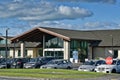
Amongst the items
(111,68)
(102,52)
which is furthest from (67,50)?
(111,68)

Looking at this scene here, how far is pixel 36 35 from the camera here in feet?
227

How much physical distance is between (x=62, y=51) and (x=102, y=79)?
129ft

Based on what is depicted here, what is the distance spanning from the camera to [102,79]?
89.9 ft

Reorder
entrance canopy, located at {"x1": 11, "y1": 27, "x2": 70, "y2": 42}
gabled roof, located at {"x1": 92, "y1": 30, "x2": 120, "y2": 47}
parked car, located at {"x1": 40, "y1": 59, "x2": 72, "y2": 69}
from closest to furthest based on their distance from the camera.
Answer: parked car, located at {"x1": 40, "y1": 59, "x2": 72, "y2": 69} → entrance canopy, located at {"x1": 11, "y1": 27, "x2": 70, "y2": 42} → gabled roof, located at {"x1": 92, "y1": 30, "x2": 120, "y2": 47}

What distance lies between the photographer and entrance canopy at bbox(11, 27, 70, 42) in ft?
209

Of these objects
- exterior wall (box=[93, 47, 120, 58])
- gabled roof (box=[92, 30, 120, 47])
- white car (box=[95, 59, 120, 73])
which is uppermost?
gabled roof (box=[92, 30, 120, 47])

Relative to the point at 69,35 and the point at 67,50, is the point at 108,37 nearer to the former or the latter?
the point at 69,35

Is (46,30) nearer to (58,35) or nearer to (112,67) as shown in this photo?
(58,35)

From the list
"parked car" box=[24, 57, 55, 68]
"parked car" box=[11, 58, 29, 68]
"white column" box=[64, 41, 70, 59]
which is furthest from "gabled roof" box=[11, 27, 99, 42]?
"parked car" box=[24, 57, 55, 68]

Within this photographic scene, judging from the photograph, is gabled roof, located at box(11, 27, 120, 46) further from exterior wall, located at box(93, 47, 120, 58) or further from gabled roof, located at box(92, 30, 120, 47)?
exterior wall, located at box(93, 47, 120, 58)

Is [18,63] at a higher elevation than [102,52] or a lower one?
lower

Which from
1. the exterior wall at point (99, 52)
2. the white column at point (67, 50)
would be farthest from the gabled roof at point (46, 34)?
the exterior wall at point (99, 52)

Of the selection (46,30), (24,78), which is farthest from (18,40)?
(24,78)

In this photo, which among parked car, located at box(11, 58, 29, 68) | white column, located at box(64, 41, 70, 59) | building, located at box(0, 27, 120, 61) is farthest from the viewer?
building, located at box(0, 27, 120, 61)
